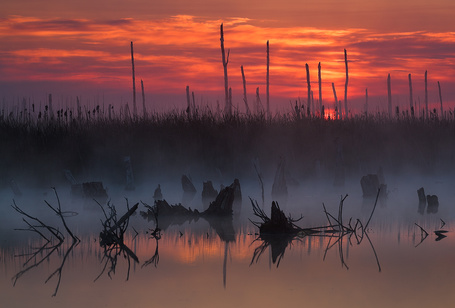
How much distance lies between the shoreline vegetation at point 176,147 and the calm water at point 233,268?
6.25 metres

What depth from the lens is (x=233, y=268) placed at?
325 inches

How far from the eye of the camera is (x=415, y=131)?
2158 cm

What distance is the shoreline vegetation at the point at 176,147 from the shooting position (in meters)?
18.8

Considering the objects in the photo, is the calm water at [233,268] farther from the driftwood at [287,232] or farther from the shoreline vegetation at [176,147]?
the shoreline vegetation at [176,147]

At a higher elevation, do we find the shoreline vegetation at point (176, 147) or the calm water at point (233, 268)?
the shoreline vegetation at point (176, 147)

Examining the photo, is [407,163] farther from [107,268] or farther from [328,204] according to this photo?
[107,268]

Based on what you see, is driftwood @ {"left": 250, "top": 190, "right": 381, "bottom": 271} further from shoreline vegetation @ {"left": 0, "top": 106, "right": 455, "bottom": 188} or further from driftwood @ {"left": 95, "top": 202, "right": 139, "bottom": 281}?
shoreline vegetation @ {"left": 0, "top": 106, "right": 455, "bottom": 188}

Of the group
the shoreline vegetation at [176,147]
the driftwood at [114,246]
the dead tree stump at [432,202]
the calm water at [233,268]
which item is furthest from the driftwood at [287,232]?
the shoreline vegetation at [176,147]

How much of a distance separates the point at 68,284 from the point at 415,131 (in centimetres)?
1550

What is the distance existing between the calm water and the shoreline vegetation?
6252 millimetres

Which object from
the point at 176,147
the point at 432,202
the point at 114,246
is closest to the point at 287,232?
the point at 114,246

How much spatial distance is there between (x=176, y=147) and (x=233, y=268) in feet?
36.3

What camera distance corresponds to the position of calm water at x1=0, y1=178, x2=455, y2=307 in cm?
687

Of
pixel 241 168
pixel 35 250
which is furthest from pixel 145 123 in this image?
pixel 35 250
